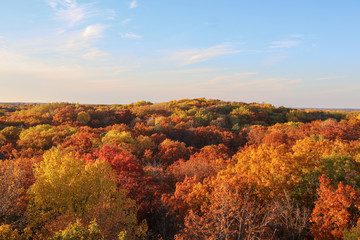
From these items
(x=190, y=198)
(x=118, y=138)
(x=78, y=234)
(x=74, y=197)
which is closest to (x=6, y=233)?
(x=78, y=234)

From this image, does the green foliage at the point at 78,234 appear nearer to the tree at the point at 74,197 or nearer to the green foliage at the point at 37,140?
the tree at the point at 74,197

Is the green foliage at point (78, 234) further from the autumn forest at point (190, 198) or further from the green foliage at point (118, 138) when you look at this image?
the green foliage at point (118, 138)

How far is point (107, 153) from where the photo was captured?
31172 millimetres

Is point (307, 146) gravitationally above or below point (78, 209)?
above

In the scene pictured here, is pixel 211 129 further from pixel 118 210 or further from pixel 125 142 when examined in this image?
pixel 118 210

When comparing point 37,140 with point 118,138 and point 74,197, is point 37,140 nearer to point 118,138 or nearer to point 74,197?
point 118,138

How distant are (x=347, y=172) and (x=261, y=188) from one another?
7849mm

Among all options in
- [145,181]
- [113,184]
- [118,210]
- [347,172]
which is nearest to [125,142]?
[145,181]

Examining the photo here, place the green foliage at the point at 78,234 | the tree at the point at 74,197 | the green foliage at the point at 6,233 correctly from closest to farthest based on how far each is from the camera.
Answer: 1. the green foliage at the point at 78,234
2. the green foliage at the point at 6,233
3. the tree at the point at 74,197

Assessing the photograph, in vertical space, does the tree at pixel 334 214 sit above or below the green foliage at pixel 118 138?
below

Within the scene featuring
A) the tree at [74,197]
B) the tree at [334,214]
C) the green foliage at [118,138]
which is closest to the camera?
the tree at [334,214]

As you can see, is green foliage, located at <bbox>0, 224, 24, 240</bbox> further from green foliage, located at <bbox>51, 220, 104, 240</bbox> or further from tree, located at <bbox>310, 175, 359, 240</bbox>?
tree, located at <bbox>310, 175, 359, 240</bbox>

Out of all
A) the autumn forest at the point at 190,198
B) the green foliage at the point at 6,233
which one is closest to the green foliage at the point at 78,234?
the autumn forest at the point at 190,198

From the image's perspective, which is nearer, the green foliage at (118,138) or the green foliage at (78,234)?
the green foliage at (78,234)
